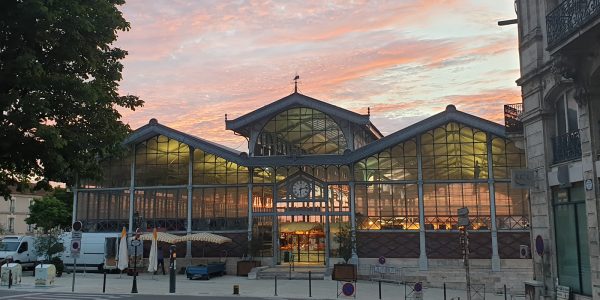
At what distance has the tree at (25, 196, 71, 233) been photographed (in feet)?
244

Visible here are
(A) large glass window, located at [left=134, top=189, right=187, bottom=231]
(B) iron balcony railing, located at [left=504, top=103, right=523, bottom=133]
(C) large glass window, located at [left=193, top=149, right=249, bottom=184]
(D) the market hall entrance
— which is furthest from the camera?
(A) large glass window, located at [left=134, top=189, right=187, bottom=231]

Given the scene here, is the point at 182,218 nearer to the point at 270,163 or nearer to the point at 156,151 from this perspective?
the point at 156,151

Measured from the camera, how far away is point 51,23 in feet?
36.5

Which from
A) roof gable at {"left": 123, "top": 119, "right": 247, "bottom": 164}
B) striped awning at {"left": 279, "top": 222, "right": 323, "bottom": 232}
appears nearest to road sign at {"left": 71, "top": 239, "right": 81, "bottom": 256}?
roof gable at {"left": 123, "top": 119, "right": 247, "bottom": 164}

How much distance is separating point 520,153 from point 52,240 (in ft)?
100

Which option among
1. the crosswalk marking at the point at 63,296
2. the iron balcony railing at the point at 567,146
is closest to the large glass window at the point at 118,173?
the crosswalk marking at the point at 63,296

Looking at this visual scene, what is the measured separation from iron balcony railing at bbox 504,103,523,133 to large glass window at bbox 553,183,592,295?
559cm

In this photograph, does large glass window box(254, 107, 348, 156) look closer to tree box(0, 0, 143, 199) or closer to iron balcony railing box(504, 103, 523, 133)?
iron balcony railing box(504, 103, 523, 133)

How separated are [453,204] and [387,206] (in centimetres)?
421

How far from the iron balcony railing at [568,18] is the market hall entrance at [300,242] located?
24.5 metres

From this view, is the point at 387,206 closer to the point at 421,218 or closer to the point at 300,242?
the point at 421,218

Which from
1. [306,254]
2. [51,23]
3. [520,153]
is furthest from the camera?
[306,254]

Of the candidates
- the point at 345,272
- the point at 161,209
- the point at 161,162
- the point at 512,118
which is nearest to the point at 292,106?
the point at 161,162

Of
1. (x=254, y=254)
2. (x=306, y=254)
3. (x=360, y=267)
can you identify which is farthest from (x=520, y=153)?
(x=254, y=254)
